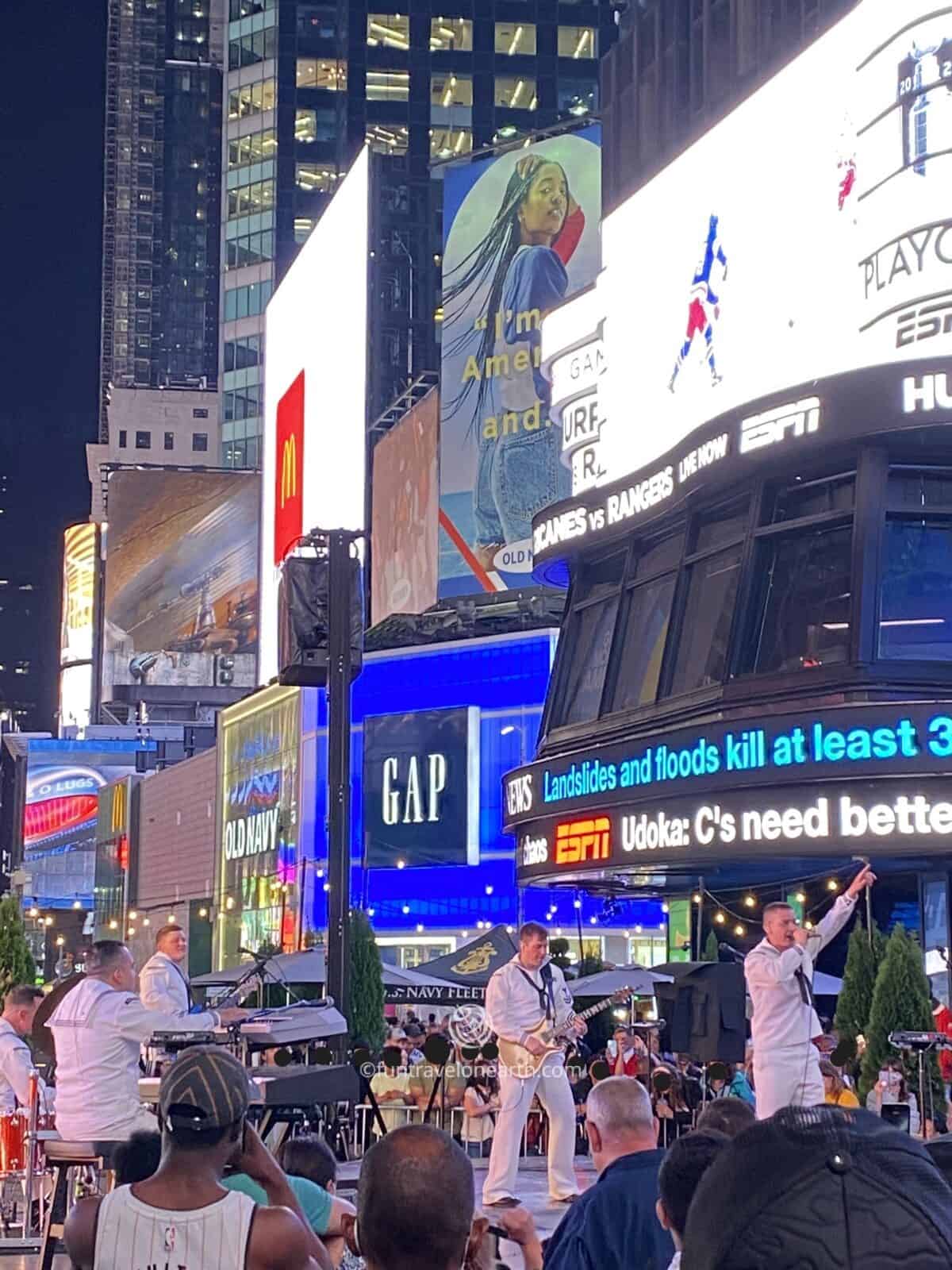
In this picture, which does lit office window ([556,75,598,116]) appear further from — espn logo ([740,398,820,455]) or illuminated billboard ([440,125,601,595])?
espn logo ([740,398,820,455])

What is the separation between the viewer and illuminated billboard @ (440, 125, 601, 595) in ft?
193

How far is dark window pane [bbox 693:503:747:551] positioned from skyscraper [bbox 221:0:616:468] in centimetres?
6490

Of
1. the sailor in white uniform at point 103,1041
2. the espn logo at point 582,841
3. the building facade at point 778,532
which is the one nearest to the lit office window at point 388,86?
the building facade at point 778,532

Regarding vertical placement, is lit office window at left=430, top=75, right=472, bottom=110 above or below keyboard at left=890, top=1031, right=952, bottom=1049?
above

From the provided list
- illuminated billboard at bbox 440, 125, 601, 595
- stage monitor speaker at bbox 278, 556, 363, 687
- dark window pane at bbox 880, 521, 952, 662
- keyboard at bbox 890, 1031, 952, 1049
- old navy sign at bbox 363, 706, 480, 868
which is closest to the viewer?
keyboard at bbox 890, 1031, 952, 1049

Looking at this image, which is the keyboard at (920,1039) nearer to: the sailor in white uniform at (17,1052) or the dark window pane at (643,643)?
the dark window pane at (643,643)

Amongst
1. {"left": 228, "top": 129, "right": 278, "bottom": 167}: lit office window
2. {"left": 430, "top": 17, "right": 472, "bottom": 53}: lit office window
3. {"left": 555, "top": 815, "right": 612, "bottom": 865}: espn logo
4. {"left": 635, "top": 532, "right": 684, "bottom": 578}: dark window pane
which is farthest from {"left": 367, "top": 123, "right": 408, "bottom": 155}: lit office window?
{"left": 555, "top": 815, "right": 612, "bottom": 865}: espn logo

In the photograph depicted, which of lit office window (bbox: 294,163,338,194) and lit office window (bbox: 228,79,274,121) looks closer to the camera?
lit office window (bbox: 228,79,274,121)

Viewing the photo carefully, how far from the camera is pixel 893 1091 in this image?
1800 centimetres

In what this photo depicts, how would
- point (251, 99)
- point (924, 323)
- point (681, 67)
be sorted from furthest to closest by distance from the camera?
point (251, 99)
point (681, 67)
point (924, 323)

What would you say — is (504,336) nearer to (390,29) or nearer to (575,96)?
(575,96)

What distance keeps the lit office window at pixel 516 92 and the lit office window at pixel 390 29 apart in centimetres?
585

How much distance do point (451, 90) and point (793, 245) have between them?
89686 millimetres

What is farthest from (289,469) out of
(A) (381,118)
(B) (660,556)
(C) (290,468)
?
(A) (381,118)
